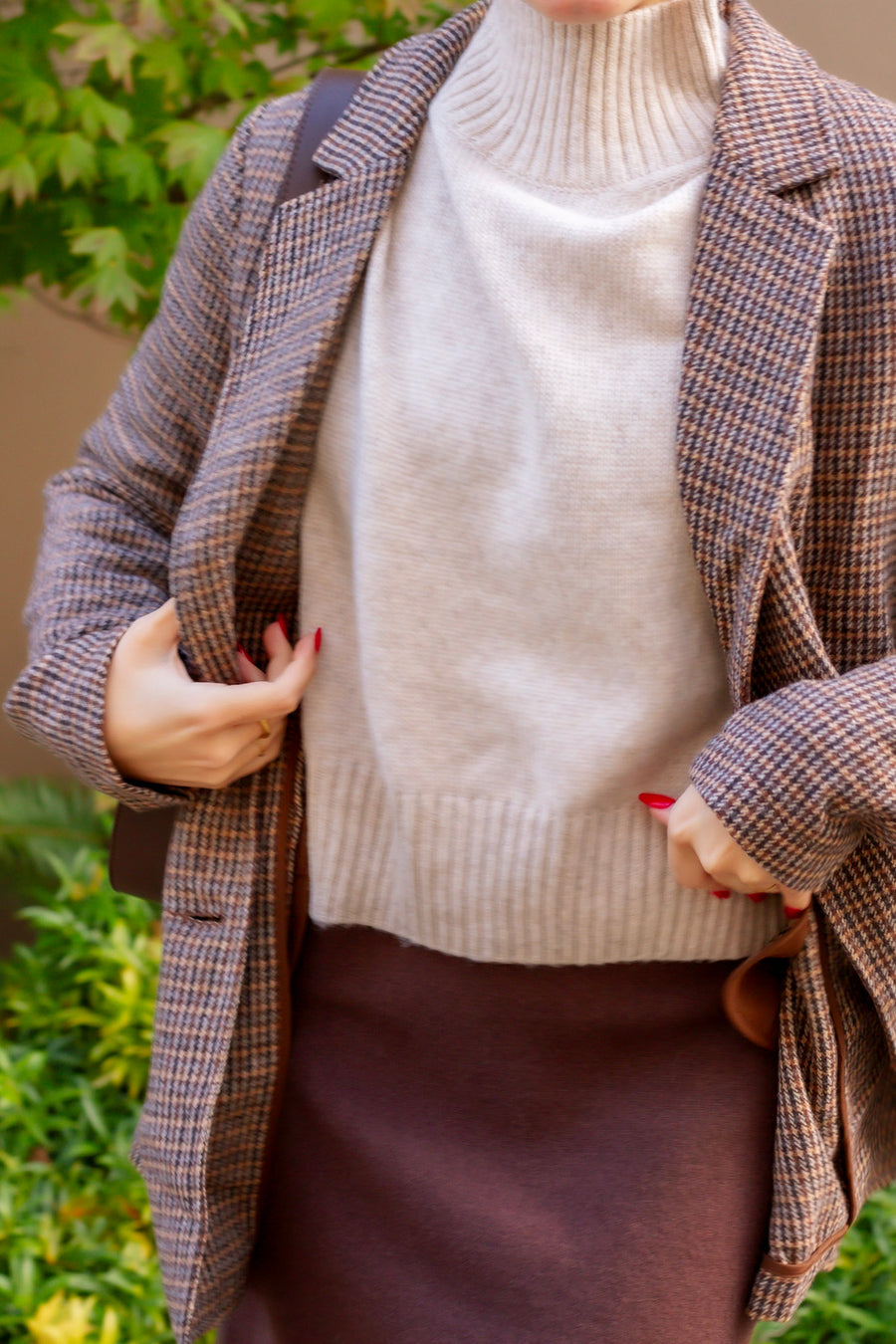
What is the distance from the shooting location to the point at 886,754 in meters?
0.89

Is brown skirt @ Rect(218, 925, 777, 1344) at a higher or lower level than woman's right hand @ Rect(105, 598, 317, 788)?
lower

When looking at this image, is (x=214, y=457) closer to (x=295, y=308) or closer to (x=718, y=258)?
(x=295, y=308)

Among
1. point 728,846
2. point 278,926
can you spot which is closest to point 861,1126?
point 728,846

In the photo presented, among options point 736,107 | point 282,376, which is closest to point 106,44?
point 282,376

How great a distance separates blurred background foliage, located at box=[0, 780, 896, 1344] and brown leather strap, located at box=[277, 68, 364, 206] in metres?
1.58

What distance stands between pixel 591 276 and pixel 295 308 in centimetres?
25

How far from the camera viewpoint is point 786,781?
898 mm

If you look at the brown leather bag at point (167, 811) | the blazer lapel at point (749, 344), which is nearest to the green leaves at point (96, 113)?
the brown leather bag at point (167, 811)

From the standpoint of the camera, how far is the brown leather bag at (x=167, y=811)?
108 cm

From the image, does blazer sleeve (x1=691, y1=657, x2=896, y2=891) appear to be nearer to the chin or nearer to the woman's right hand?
the woman's right hand

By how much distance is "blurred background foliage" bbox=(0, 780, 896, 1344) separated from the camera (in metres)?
1.92

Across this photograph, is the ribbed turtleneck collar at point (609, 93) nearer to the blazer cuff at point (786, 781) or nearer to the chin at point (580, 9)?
the chin at point (580, 9)

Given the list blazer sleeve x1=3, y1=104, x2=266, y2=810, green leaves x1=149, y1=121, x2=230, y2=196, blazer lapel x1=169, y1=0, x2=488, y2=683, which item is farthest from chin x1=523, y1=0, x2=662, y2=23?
green leaves x1=149, y1=121, x2=230, y2=196

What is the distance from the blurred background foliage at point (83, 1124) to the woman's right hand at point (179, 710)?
115 cm
